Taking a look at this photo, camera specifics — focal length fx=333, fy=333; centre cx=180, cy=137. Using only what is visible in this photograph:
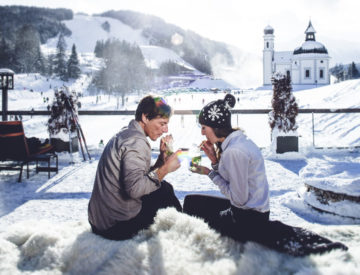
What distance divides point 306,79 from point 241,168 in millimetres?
82691

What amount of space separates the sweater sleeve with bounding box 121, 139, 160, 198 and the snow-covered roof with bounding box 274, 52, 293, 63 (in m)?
89.9

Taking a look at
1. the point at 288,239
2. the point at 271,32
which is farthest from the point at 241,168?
the point at 271,32

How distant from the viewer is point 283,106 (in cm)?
920

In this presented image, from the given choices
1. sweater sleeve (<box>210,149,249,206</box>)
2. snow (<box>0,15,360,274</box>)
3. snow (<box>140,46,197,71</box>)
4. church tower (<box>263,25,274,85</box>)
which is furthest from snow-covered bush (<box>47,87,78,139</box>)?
snow (<box>140,46,197,71</box>)

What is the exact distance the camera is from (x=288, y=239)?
7.68 ft

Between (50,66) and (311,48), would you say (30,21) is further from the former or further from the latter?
(311,48)

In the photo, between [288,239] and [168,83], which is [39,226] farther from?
[168,83]

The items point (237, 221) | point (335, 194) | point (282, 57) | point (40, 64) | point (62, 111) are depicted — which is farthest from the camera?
point (40, 64)

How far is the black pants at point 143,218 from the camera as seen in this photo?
2672 millimetres

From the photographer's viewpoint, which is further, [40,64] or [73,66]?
[40,64]

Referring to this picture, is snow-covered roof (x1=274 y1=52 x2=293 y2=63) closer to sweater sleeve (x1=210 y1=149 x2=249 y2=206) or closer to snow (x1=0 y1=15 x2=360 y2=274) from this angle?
snow (x1=0 y1=15 x2=360 y2=274)

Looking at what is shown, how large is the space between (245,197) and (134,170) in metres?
0.86

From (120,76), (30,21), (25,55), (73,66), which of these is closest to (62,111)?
(120,76)

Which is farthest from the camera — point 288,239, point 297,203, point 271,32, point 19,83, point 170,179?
point 271,32
